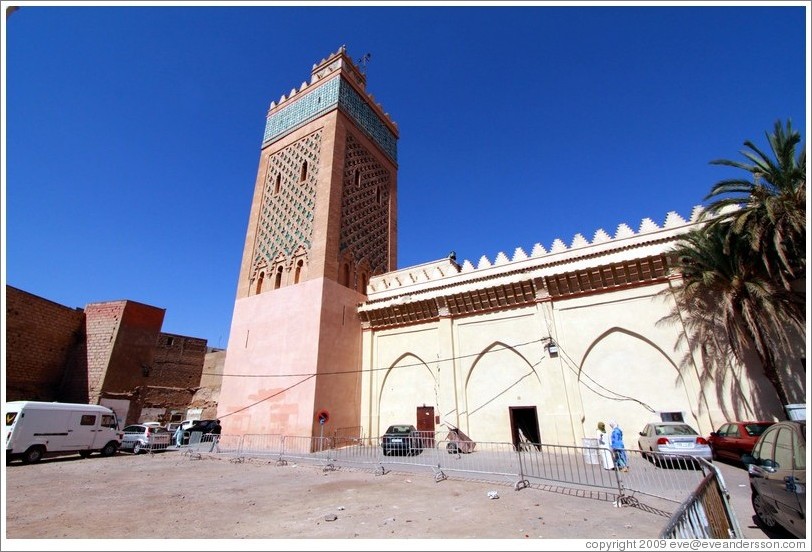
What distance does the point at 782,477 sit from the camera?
374cm

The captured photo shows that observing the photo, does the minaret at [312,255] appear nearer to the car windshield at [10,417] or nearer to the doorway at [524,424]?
the doorway at [524,424]

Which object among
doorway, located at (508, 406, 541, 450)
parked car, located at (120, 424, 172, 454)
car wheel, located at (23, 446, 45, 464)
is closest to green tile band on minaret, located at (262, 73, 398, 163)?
parked car, located at (120, 424, 172, 454)

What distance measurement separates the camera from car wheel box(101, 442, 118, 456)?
13867 mm

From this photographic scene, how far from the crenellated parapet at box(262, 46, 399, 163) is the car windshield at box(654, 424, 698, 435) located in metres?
16.9

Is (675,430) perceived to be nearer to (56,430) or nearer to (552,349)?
(552,349)

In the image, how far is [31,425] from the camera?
11688 millimetres

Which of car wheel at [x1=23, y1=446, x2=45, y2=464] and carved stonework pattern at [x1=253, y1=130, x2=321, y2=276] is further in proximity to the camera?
carved stonework pattern at [x1=253, y1=130, x2=321, y2=276]

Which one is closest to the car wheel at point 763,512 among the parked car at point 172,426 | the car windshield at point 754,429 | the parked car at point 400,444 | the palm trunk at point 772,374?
the car windshield at point 754,429

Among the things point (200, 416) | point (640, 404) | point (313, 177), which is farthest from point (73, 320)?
point (640, 404)

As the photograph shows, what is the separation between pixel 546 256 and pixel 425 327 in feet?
17.2

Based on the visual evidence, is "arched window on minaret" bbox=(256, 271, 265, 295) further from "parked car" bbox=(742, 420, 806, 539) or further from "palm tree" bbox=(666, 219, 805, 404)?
"parked car" bbox=(742, 420, 806, 539)

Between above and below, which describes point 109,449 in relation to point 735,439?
below

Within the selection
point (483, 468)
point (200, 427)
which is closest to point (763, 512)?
point (483, 468)

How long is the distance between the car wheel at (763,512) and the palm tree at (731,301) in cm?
672
